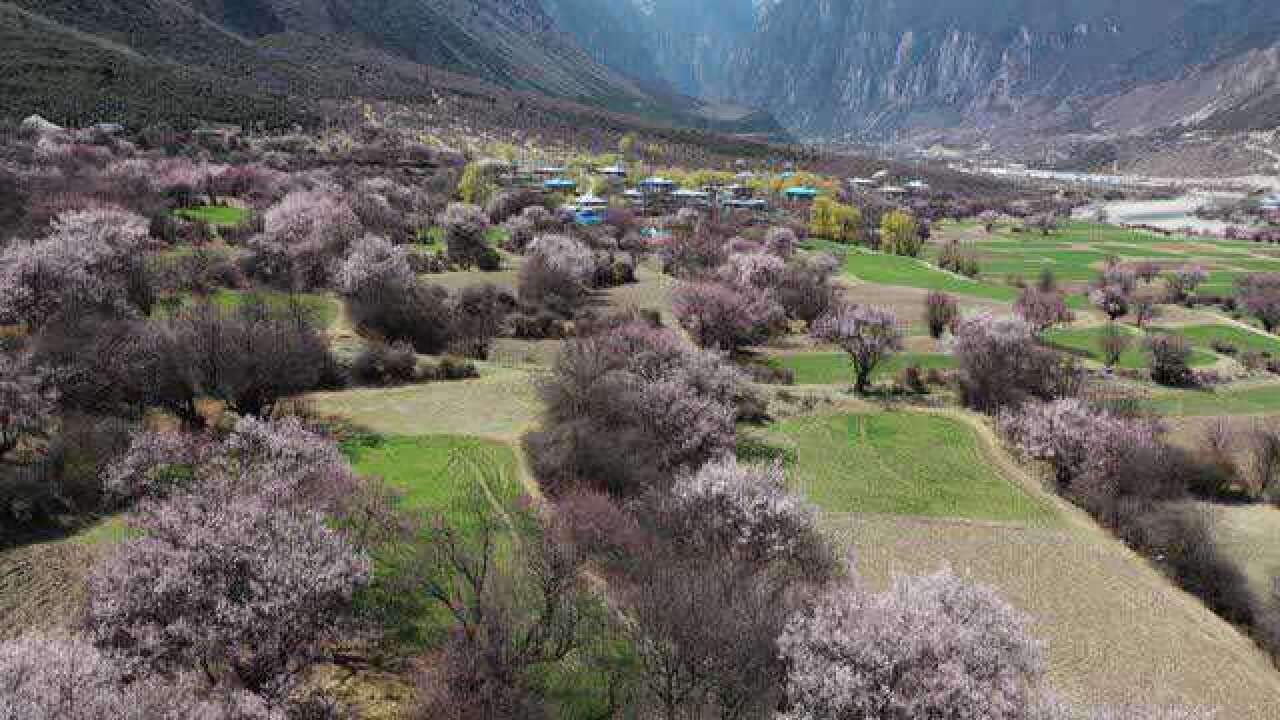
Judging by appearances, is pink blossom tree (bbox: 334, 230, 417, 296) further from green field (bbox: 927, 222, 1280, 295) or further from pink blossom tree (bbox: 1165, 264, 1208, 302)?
pink blossom tree (bbox: 1165, 264, 1208, 302)

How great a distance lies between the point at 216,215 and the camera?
55938mm

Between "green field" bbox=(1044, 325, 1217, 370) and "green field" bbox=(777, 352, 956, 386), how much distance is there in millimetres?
10335

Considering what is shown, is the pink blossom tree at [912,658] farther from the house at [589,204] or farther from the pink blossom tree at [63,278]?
the house at [589,204]

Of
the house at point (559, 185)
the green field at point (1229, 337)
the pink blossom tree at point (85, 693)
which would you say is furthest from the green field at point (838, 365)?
the house at point (559, 185)

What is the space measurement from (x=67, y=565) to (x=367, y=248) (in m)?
25.8

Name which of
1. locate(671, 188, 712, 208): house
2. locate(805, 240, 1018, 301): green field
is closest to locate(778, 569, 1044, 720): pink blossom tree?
locate(805, 240, 1018, 301): green field

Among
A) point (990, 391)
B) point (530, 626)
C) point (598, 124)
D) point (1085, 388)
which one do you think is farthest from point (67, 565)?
point (598, 124)

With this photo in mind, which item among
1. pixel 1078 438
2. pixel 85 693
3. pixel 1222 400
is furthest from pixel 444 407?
pixel 1222 400

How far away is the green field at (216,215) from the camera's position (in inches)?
2080

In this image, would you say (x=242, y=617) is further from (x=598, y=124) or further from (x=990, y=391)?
(x=598, y=124)

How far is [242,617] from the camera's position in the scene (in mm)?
12719

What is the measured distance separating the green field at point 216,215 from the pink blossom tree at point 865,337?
3961 cm

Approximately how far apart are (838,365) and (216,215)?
4398 cm

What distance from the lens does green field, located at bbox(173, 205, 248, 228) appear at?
173 ft
